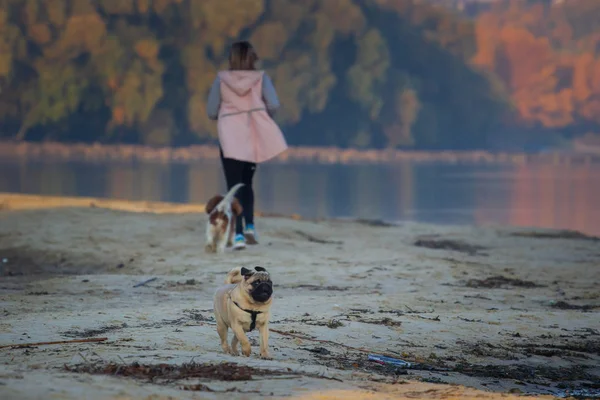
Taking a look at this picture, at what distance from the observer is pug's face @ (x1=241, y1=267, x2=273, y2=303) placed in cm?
554

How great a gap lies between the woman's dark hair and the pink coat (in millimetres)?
146

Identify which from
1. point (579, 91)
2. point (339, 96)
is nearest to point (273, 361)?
point (339, 96)

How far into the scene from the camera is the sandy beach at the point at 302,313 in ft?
16.7

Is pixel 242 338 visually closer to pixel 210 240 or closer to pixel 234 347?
pixel 234 347

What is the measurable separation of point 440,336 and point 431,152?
253ft

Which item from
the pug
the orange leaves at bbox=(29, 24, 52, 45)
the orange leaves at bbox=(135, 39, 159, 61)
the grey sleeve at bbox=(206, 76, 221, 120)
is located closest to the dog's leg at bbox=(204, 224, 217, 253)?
the grey sleeve at bbox=(206, 76, 221, 120)

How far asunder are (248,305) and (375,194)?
30646 millimetres

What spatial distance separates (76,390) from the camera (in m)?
4.40

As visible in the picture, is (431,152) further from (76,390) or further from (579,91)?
(76,390)

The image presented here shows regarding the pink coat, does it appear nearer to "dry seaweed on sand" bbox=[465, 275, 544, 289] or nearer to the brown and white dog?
the brown and white dog

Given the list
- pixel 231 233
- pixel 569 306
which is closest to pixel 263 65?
pixel 231 233

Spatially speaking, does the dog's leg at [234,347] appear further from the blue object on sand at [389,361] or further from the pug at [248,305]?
the blue object on sand at [389,361]

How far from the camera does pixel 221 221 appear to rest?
1055cm

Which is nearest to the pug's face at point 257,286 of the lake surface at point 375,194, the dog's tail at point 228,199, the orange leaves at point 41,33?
the dog's tail at point 228,199
